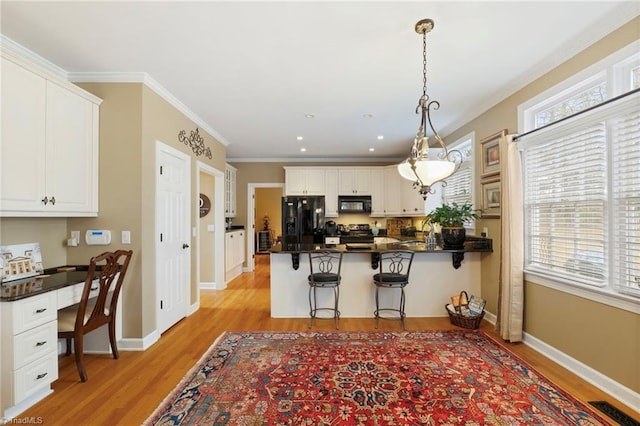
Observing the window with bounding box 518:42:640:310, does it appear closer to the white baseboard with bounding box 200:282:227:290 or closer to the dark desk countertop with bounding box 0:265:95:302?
the dark desk countertop with bounding box 0:265:95:302

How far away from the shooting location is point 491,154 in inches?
139

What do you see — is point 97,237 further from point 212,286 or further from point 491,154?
point 491,154

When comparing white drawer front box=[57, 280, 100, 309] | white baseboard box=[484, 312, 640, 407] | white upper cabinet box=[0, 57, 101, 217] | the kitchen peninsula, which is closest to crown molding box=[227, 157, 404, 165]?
the kitchen peninsula

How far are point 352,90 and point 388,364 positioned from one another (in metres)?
2.81

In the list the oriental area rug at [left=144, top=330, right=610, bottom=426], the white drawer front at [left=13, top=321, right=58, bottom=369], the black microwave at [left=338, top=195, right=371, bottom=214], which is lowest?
the oriental area rug at [left=144, top=330, right=610, bottom=426]

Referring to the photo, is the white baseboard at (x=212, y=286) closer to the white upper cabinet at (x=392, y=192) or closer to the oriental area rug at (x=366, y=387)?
the oriental area rug at (x=366, y=387)

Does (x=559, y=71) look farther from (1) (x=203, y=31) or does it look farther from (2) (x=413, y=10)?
(1) (x=203, y=31)

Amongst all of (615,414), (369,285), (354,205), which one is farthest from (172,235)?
(615,414)

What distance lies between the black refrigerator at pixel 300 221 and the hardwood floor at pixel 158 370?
2147 mm

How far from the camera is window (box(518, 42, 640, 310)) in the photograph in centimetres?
202

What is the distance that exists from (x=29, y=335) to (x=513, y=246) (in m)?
4.13

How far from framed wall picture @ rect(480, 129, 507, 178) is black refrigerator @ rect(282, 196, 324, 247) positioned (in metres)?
3.36

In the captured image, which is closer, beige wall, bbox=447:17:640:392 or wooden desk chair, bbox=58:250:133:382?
beige wall, bbox=447:17:640:392

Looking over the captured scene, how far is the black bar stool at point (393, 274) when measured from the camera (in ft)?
11.2
